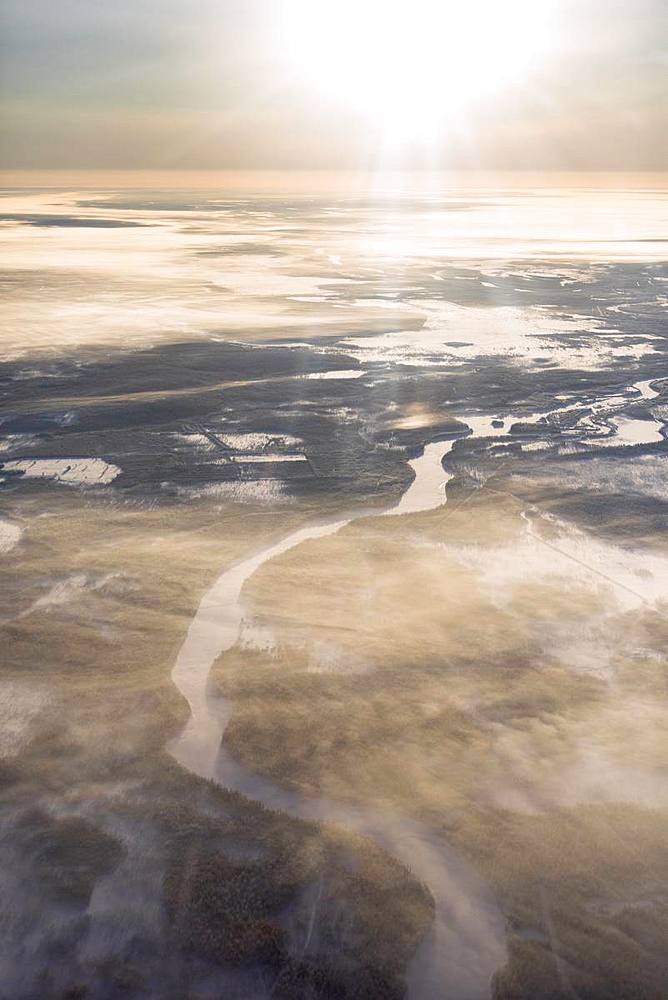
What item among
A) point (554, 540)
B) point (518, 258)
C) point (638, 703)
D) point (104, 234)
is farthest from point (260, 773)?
point (104, 234)

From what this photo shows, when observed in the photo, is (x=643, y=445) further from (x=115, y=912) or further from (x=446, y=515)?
(x=115, y=912)

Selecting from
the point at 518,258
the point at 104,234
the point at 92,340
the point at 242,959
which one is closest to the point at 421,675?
the point at 242,959

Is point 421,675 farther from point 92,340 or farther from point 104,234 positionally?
point 104,234

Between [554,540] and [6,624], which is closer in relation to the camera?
[6,624]

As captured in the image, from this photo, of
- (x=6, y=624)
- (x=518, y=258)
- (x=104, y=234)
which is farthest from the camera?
(x=104, y=234)

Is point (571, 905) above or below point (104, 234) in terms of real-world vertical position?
above

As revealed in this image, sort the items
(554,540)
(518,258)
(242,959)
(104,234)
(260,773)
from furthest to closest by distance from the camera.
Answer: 1. (104,234)
2. (518,258)
3. (554,540)
4. (260,773)
5. (242,959)
